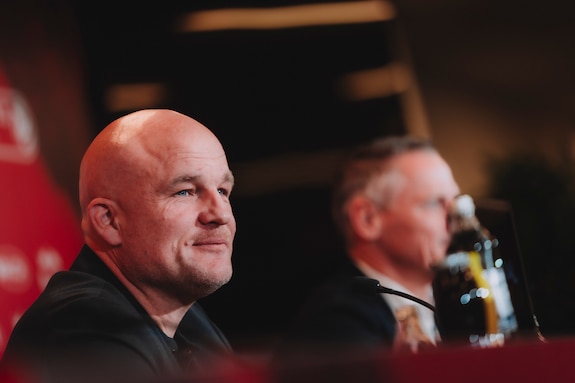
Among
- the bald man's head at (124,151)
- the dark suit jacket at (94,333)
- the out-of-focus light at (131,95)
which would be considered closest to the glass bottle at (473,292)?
the dark suit jacket at (94,333)

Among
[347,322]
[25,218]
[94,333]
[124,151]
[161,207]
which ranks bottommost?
[347,322]

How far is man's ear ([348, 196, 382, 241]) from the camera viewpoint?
2.15m

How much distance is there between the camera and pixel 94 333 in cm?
122

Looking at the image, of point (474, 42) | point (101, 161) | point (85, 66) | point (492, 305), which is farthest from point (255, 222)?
point (101, 161)

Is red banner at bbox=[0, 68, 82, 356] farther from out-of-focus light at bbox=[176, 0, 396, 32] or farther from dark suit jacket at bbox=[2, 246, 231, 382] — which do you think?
dark suit jacket at bbox=[2, 246, 231, 382]

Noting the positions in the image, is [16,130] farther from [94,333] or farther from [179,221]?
[94,333]

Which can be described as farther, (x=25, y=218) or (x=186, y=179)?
(x=25, y=218)

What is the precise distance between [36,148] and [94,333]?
5.51 ft

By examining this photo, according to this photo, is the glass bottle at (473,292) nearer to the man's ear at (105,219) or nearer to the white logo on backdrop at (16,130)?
the man's ear at (105,219)

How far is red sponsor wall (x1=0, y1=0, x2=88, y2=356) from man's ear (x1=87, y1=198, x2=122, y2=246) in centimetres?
123

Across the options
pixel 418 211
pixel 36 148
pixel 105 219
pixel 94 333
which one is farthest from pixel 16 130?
pixel 94 333

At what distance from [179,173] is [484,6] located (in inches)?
122

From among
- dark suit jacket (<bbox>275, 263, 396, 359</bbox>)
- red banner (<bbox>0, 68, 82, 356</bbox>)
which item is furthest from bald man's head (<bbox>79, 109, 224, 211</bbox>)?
red banner (<bbox>0, 68, 82, 356</bbox>)

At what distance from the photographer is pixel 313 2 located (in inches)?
150
